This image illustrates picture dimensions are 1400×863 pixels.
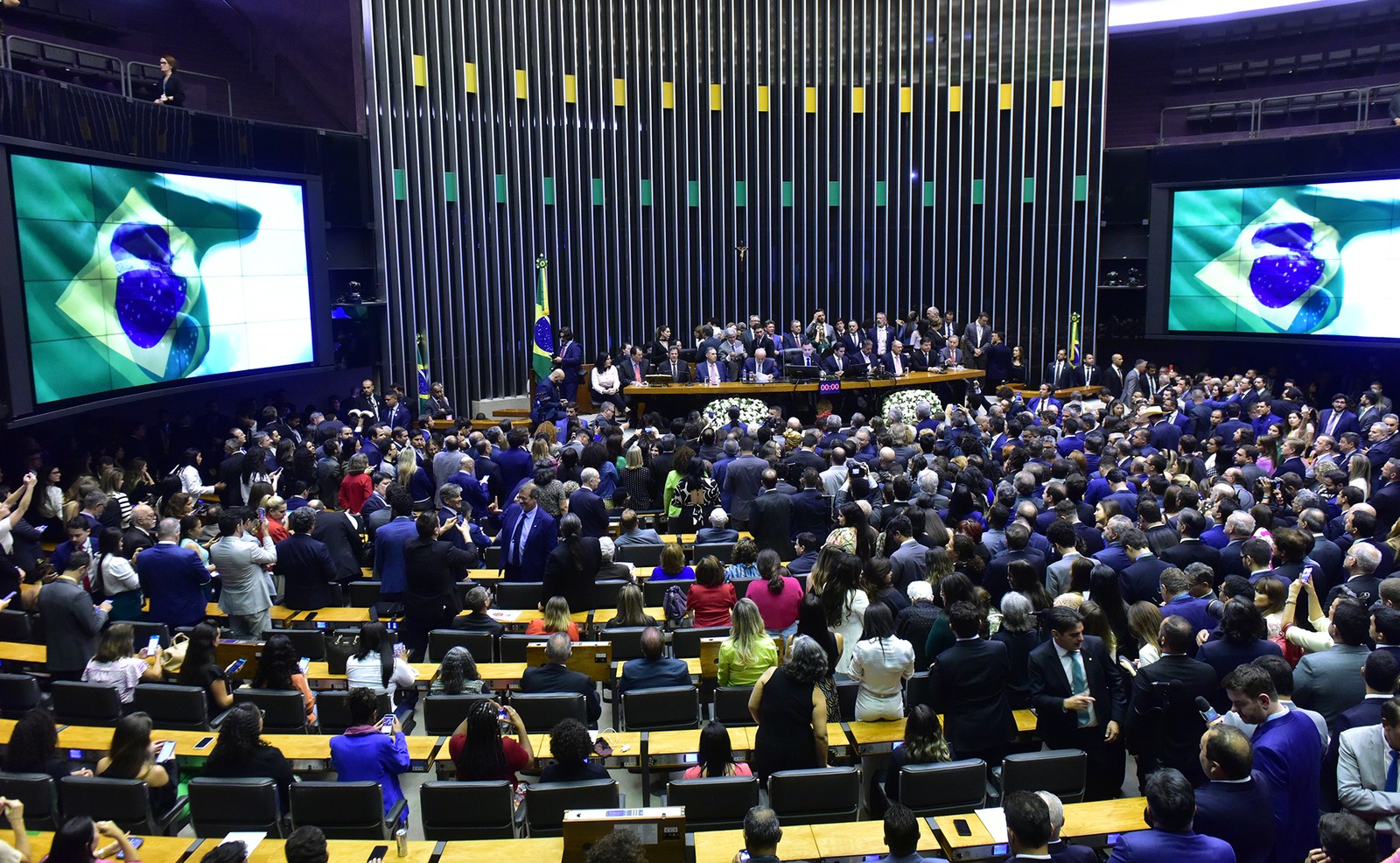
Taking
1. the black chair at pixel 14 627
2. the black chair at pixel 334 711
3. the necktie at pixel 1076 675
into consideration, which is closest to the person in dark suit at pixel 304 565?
the black chair at pixel 14 627

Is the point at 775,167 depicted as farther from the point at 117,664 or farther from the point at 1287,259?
the point at 117,664

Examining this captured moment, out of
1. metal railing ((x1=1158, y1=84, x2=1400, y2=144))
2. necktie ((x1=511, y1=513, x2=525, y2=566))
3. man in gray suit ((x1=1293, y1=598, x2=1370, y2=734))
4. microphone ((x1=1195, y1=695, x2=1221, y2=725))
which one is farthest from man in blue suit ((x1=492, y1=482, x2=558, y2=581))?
metal railing ((x1=1158, y1=84, x2=1400, y2=144))

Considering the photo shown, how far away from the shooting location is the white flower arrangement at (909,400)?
52.0 ft

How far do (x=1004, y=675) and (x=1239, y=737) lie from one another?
152 centimetres

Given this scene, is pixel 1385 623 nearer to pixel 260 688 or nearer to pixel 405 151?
pixel 260 688

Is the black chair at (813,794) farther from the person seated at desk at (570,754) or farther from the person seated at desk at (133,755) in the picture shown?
the person seated at desk at (133,755)

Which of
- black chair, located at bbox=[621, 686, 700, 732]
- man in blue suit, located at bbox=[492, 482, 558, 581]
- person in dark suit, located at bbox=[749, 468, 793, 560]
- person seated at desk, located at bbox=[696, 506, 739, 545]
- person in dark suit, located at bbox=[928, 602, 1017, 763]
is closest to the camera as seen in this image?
person in dark suit, located at bbox=[928, 602, 1017, 763]

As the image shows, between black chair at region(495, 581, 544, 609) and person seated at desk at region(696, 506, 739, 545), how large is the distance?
1536 mm

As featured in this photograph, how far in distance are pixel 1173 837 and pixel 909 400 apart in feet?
40.8

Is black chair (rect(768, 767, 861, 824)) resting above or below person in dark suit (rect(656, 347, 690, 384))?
below

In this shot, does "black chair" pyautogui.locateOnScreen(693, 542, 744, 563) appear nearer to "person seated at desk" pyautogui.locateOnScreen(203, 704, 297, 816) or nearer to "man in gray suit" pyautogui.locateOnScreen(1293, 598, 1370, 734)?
"person seated at desk" pyautogui.locateOnScreen(203, 704, 297, 816)

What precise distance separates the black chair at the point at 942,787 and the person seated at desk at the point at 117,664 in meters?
4.51

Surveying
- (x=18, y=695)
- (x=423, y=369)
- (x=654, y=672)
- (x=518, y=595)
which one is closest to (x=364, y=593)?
(x=518, y=595)

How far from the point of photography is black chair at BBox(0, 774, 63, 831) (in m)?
5.19
